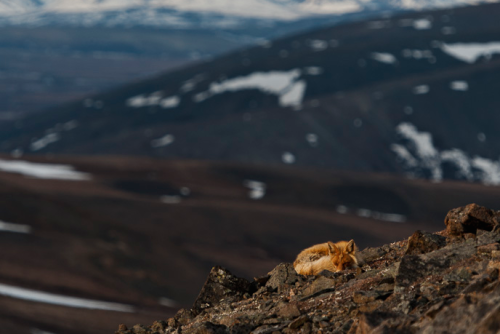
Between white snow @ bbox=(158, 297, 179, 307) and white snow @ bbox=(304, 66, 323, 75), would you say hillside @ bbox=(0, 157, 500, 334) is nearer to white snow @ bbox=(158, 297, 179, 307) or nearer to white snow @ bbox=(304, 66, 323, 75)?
white snow @ bbox=(158, 297, 179, 307)

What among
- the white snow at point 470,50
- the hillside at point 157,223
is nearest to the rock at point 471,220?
the hillside at point 157,223

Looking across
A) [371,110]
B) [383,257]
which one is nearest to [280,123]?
[371,110]

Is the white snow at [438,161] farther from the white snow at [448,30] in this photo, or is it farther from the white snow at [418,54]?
the white snow at [448,30]

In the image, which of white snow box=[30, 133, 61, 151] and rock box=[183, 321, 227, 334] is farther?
white snow box=[30, 133, 61, 151]

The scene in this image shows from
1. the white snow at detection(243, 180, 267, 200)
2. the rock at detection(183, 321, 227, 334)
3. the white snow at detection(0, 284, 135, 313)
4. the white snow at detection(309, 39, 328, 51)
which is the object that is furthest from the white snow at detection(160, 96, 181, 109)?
the rock at detection(183, 321, 227, 334)

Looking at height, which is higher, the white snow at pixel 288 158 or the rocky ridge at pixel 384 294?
the rocky ridge at pixel 384 294

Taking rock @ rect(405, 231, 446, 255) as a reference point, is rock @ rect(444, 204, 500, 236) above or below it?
above
